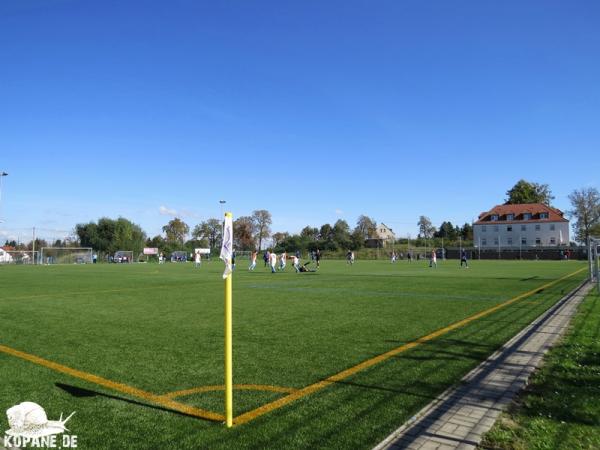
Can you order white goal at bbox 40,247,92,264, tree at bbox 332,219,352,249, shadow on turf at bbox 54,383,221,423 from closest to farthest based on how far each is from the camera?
1. shadow on turf at bbox 54,383,221,423
2. white goal at bbox 40,247,92,264
3. tree at bbox 332,219,352,249

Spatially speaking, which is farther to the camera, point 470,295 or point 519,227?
point 519,227

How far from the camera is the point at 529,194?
9906cm

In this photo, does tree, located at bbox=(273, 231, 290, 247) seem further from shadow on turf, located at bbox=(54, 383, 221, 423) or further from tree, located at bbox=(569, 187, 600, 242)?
shadow on turf, located at bbox=(54, 383, 221, 423)

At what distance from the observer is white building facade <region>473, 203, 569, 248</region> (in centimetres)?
8419

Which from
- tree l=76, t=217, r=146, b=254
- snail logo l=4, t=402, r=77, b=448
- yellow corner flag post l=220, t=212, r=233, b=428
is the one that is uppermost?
tree l=76, t=217, r=146, b=254

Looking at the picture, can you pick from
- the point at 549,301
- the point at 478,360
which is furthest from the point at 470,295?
the point at 478,360

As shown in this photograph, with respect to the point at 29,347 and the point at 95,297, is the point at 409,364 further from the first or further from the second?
the point at 95,297

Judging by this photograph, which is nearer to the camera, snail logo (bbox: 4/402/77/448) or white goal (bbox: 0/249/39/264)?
snail logo (bbox: 4/402/77/448)

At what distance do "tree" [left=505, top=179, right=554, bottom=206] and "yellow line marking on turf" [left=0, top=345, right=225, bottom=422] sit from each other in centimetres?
10600

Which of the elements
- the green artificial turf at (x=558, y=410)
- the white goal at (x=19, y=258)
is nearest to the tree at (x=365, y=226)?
the white goal at (x=19, y=258)

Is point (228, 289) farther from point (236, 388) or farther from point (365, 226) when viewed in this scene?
point (365, 226)

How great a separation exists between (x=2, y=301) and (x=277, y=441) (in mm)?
14652

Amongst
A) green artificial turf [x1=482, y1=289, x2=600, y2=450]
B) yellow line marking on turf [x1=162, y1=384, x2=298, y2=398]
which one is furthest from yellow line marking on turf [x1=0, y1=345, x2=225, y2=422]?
green artificial turf [x1=482, y1=289, x2=600, y2=450]

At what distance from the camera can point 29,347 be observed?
7.55 m
